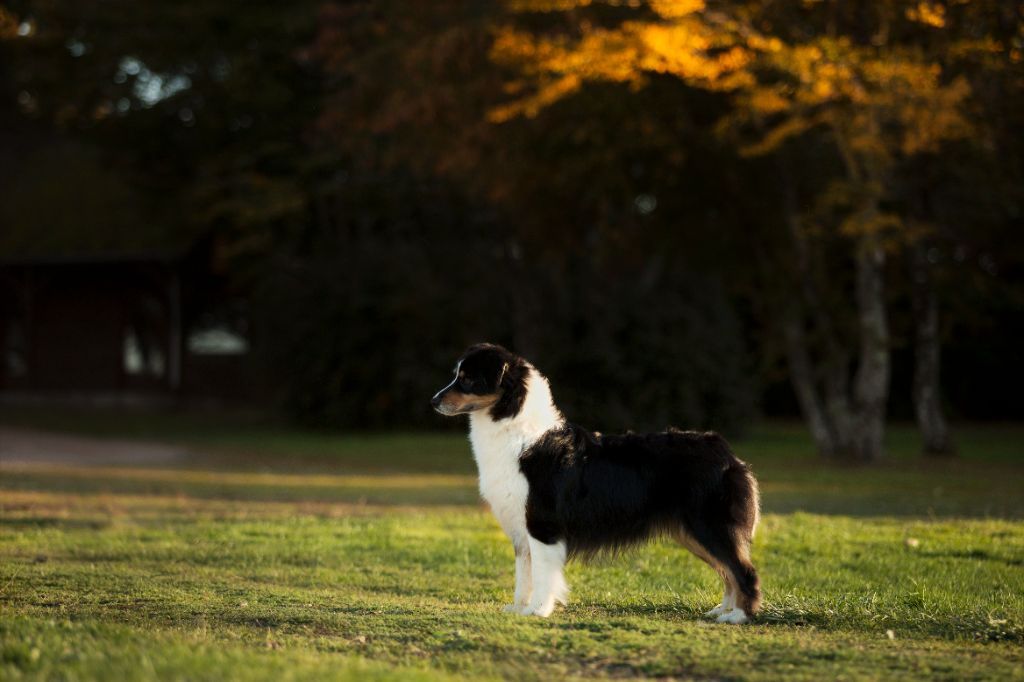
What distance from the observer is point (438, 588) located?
891 centimetres

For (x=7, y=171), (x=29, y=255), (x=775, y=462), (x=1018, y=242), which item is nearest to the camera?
(x=775, y=462)

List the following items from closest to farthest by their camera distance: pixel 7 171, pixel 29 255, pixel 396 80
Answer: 1. pixel 396 80
2. pixel 29 255
3. pixel 7 171

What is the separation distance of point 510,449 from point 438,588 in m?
1.83

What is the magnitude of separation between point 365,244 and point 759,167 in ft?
32.5

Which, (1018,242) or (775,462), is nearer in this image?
(775,462)

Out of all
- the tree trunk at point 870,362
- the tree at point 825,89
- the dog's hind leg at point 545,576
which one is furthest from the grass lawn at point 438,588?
the tree at point 825,89

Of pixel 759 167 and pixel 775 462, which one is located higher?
pixel 759 167

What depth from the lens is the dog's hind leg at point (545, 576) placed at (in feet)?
24.4

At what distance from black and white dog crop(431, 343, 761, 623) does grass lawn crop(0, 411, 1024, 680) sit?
337mm

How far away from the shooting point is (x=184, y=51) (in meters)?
29.7

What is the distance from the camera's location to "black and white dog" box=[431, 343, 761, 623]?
7.43 m

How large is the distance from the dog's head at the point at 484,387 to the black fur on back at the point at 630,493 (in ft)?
0.99

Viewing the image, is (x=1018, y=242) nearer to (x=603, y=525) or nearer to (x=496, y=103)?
(x=496, y=103)

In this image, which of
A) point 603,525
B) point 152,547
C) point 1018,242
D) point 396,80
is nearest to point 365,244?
point 396,80
